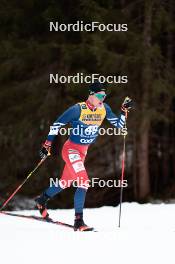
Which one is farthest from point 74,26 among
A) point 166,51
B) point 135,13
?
point 166,51

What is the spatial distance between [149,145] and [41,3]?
4.63 meters

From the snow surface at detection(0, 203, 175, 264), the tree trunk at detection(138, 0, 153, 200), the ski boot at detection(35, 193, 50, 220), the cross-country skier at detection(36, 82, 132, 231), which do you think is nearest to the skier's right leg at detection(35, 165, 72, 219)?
the ski boot at detection(35, 193, 50, 220)

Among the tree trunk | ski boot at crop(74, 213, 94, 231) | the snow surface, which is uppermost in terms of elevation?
the tree trunk

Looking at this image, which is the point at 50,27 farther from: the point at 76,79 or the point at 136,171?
the point at 136,171

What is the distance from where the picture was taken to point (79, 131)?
23.1 feet

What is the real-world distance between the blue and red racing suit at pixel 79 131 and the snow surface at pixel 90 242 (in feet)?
2.44

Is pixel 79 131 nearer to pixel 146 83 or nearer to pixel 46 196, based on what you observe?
pixel 46 196

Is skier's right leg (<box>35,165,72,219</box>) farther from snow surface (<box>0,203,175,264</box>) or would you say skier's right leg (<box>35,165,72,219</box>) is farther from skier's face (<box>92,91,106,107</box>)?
skier's face (<box>92,91,106,107</box>)

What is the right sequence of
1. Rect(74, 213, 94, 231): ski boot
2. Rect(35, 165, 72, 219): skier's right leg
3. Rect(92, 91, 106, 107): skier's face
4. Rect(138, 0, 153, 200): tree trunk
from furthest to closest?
Rect(138, 0, 153, 200): tree trunk → Rect(35, 165, 72, 219): skier's right leg → Rect(92, 91, 106, 107): skier's face → Rect(74, 213, 94, 231): ski boot

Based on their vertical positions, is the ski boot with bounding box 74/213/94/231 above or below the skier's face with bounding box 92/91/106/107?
below

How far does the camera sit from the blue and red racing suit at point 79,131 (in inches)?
273

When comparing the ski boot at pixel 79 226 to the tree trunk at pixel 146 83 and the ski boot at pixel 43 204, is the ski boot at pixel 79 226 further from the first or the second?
the tree trunk at pixel 146 83

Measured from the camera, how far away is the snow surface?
5242 mm

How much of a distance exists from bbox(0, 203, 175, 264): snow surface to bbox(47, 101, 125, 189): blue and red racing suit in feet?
2.44
